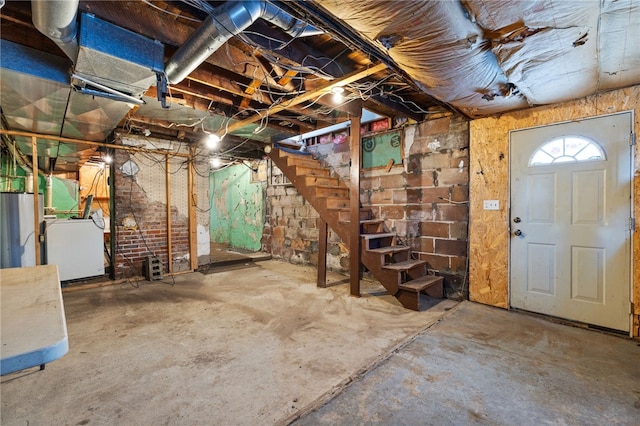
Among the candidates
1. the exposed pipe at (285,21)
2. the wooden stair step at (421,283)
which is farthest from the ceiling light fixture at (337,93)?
the wooden stair step at (421,283)

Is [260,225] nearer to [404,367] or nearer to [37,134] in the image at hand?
[37,134]

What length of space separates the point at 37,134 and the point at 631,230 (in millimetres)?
6505

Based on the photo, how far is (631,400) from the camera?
1.66 meters

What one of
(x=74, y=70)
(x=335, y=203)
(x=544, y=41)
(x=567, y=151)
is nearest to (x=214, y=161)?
(x=335, y=203)

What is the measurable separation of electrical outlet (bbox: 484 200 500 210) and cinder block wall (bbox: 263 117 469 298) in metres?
0.21

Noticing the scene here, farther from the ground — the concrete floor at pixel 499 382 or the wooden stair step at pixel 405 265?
the wooden stair step at pixel 405 265

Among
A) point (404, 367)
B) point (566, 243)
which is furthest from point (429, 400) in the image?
point (566, 243)

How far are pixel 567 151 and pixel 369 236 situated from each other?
213cm

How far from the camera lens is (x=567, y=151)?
8.97 ft

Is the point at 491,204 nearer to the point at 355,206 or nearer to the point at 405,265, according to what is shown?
the point at 405,265

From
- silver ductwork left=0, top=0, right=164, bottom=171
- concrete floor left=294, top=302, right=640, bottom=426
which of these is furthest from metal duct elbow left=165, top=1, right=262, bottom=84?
concrete floor left=294, top=302, right=640, bottom=426

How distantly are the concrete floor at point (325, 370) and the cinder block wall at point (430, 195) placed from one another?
0.68m

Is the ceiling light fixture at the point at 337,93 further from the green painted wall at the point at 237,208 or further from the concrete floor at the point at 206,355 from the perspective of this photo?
the green painted wall at the point at 237,208

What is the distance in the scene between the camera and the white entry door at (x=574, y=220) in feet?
8.13
